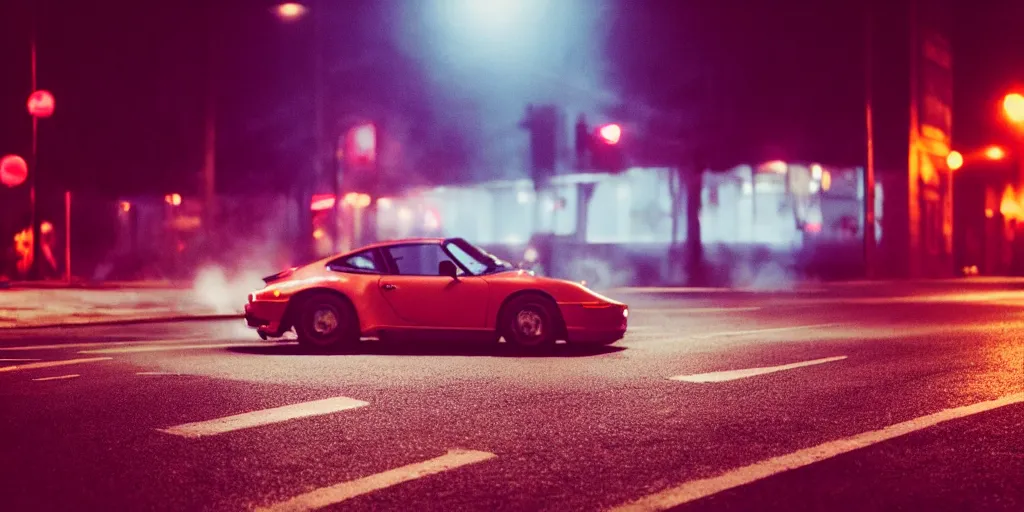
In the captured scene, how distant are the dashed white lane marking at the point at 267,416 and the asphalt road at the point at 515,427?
0.03 m

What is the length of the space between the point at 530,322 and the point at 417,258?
153 centimetres

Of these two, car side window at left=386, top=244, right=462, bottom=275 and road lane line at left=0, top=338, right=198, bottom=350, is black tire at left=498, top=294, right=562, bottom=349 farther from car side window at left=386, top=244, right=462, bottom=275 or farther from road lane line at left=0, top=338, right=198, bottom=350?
road lane line at left=0, top=338, right=198, bottom=350

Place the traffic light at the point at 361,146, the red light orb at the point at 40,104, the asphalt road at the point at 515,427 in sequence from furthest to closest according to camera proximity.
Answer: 1. the traffic light at the point at 361,146
2. the red light orb at the point at 40,104
3. the asphalt road at the point at 515,427

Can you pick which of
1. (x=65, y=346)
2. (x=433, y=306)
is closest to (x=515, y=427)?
(x=433, y=306)

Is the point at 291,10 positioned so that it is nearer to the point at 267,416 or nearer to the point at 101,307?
the point at 101,307

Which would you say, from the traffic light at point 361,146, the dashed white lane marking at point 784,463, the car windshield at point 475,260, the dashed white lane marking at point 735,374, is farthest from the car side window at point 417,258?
the traffic light at point 361,146

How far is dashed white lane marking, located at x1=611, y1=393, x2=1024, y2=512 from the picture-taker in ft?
14.5

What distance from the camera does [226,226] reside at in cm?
3909

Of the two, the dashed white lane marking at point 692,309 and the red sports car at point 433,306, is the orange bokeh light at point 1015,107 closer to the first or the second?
the dashed white lane marking at point 692,309

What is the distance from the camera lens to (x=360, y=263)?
10.8 meters

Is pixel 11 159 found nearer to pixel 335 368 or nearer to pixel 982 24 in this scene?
pixel 335 368

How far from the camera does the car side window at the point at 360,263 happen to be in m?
10.7

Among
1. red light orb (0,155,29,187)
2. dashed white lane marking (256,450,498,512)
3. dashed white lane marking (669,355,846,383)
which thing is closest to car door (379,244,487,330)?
dashed white lane marking (669,355,846,383)

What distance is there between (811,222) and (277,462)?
3214 centimetres
